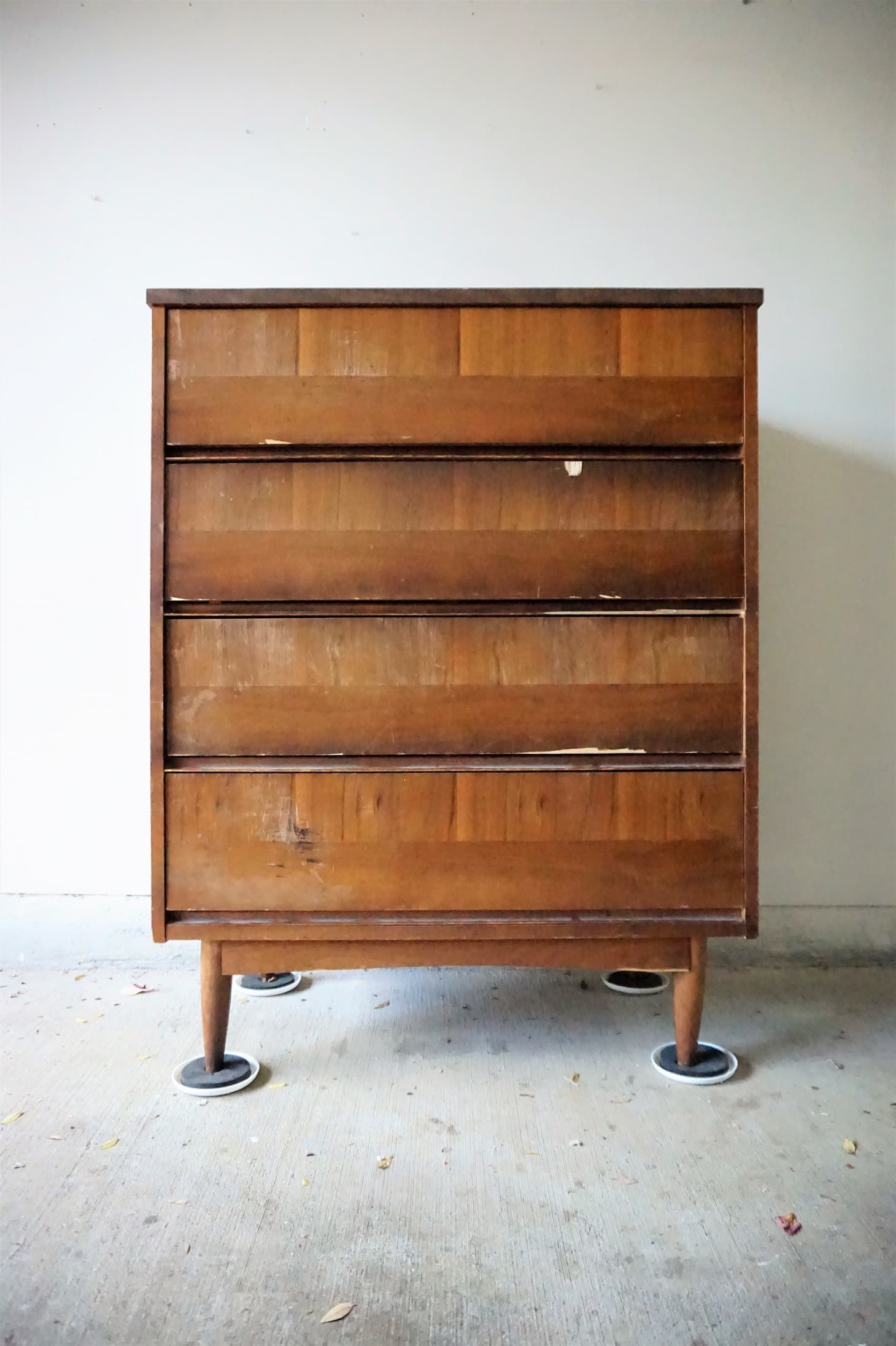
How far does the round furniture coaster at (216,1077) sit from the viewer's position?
1486 millimetres

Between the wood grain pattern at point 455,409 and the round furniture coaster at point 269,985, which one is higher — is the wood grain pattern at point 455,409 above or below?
above

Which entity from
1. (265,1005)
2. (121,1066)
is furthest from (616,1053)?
(121,1066)

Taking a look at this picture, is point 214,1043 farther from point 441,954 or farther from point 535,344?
point 535,344

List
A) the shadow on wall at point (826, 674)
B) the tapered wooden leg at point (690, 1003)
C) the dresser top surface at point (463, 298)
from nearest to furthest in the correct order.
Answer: the dresser top surface at point (463, 298)
the tapered wooden leg at point (690, 1003)
the shadow on wall at point (826, 674)

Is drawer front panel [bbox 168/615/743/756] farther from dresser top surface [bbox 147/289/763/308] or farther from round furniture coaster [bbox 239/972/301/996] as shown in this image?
round furniture coaster [bbox 239/972/301/996]

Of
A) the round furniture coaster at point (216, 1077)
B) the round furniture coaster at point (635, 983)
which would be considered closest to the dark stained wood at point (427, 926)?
the round furniture coaster at point (216, 1077)

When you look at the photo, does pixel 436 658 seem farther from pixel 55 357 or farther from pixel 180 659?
pixel 55 357

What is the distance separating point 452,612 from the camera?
1.41 metres

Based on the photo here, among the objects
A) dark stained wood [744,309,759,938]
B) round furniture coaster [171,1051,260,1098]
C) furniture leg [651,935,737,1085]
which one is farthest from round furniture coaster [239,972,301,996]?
dark stained wood [744,309,759,938]

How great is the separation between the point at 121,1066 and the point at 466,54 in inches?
89.1

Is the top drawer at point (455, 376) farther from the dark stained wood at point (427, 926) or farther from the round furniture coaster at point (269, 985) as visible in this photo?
the round furniture coaster at point (269, 985)

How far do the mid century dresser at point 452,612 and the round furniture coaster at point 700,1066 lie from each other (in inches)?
12.1

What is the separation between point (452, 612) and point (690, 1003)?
0.80m

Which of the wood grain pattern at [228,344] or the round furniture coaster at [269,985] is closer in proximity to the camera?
the wood grain pattern at [228,344]
